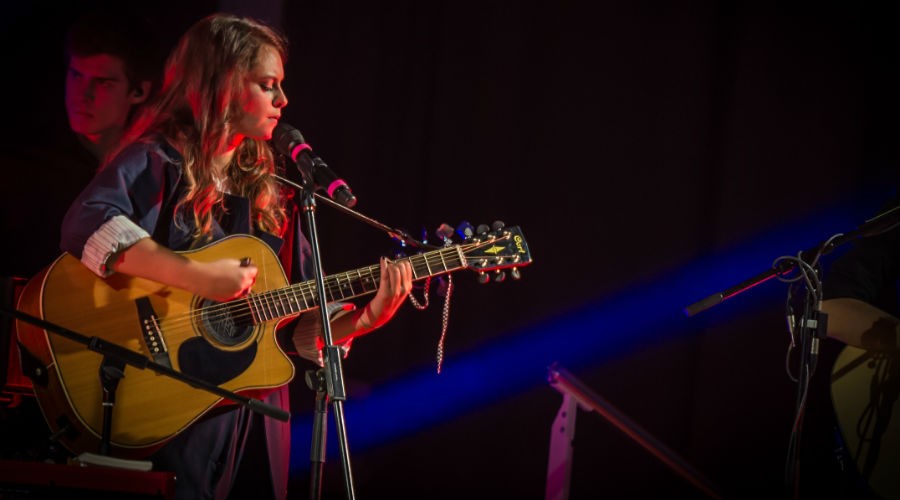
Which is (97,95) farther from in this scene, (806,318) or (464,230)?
(806,318)

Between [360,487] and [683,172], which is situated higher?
[683,172]

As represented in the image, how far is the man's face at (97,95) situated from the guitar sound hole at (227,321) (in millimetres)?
902

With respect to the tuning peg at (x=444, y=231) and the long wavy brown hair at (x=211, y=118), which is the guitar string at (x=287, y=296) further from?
the long wavy brown hair at (x=211, y=118)

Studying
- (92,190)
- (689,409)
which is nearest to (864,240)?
(689,409)

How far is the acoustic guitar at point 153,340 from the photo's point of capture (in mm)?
2346

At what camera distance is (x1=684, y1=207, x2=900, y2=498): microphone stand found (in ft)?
7.75

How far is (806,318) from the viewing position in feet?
8.00

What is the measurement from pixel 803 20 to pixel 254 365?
284cm

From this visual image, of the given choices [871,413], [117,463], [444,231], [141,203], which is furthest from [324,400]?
[871,413]

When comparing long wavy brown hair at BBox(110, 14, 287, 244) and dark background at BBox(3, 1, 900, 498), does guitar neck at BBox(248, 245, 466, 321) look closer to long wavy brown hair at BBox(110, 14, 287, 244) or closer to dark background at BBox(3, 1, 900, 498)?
long wavy brown hair at BBox(110, 14, 287, 244)

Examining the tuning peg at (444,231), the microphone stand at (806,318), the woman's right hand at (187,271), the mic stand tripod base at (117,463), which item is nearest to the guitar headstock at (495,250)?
the tuning peg at (444,231)

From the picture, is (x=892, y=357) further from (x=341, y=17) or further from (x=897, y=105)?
(x=341, y=17)

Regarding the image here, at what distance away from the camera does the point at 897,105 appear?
357 cm

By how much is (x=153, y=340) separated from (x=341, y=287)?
2.01ft
